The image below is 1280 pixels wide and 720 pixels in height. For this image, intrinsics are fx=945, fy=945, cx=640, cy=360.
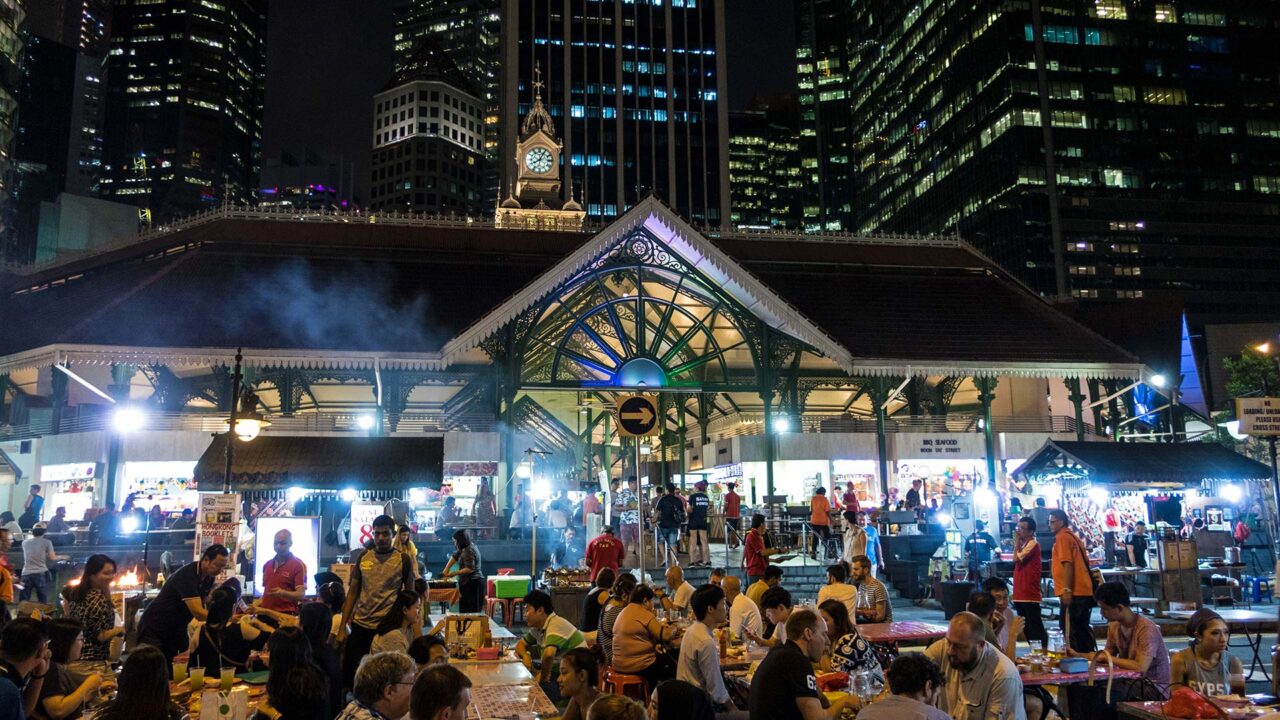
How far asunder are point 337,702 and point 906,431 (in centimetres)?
2303

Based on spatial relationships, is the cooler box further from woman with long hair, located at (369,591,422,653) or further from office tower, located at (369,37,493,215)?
office tower, located at (369,37,493,215)

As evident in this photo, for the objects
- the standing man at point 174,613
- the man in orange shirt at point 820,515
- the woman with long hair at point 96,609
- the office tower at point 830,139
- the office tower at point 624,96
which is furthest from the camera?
the office tower at point 830,139

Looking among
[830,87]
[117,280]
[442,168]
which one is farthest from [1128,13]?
[117,280]

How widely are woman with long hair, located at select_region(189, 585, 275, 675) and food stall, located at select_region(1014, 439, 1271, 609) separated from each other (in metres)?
16.3

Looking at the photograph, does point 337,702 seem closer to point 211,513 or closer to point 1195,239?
point 211,513

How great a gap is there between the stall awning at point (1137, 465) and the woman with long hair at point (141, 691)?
19.5 metres

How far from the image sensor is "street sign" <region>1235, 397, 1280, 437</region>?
15.1m

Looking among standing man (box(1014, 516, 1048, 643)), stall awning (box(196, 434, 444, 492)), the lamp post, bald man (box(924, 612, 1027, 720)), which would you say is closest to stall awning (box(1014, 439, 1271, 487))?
standing man (box(1014, 516, 1048, 643))

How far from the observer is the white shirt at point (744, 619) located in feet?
33.4

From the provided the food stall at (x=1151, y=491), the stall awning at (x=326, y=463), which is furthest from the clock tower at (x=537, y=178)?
the food stall at (x=1151, y=491)

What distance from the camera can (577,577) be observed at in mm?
16203

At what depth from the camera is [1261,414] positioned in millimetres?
15156

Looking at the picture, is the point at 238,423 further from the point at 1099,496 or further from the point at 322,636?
the point at 1099,496

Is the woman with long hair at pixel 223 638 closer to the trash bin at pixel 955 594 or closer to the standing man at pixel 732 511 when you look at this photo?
the trash bin at pixel 955 594
